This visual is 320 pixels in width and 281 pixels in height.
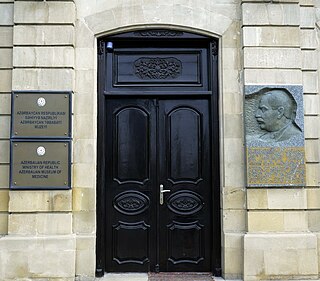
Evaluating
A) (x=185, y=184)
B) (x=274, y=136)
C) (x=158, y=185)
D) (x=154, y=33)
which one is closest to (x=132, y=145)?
(x=158, y=185)

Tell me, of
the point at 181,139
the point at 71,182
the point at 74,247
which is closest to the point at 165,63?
the point at 181,139

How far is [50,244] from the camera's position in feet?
21.0

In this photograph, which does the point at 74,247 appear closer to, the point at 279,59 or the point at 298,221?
the point at 298,221

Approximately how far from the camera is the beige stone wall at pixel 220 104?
648 cm

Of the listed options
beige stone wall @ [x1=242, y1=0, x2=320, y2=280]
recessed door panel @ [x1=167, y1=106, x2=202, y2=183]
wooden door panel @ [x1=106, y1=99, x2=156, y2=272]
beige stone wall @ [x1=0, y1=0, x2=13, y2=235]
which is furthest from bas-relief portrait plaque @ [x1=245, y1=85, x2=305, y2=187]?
beige stone wall @ [x1=0, y1=0, x2=13, y2=235]

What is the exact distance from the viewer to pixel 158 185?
705 cm

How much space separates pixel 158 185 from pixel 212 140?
3.75 feet

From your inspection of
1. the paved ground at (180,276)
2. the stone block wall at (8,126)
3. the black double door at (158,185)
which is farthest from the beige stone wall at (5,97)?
the paved ground at (180,276)

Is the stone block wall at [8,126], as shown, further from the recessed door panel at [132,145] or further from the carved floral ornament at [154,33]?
the carved floral ornament at [154,33]

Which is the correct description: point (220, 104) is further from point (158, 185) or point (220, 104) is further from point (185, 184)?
point (158, 185)

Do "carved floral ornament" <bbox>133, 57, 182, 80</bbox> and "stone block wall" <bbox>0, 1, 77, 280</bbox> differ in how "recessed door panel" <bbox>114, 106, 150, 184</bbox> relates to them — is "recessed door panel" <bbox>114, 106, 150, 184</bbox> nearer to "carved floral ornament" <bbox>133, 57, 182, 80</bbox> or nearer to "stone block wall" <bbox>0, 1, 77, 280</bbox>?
"carved floral ornament" <bbox>133, 57, 182, 80</bbox>

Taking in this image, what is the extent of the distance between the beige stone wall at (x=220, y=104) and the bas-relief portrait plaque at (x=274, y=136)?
16 centimetres

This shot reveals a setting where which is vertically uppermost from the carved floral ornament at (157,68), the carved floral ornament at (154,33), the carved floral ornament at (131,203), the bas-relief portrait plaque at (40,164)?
the carved floral ornament at (154,33)

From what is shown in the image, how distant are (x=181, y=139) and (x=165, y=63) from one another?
4.24 ft
